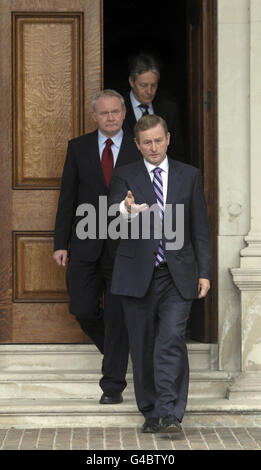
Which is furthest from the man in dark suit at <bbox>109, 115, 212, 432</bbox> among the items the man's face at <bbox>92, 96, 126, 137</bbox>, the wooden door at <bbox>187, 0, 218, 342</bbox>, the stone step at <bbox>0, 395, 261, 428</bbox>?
the wooden door at <bbox>187, 0, 218, 342</bbox>

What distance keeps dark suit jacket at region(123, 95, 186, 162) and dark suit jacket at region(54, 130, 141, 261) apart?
605 mm

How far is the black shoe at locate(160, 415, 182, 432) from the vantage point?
657 centimetres

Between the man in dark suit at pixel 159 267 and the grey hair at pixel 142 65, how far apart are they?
1144 millimetres

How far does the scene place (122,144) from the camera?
7.39 meters

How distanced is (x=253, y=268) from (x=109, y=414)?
4.69 ft

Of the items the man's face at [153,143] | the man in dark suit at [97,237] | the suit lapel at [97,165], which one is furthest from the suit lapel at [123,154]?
the man's face at [153,143]

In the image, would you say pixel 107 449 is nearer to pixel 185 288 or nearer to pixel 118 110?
pixel 185 288

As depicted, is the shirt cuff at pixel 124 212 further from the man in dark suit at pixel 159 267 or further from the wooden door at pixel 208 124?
the wooden door at pixel 208 124

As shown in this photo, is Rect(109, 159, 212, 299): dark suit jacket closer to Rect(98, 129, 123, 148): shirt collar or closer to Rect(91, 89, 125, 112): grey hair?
Rect(98, 129, 123, 148): shirt collar

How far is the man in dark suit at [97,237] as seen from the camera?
7.31 metres

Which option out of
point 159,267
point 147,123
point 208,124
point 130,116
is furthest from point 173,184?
point 130,116

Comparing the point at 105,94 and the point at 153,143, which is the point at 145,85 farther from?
the point at 153,143

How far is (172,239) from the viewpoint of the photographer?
6.84 meters

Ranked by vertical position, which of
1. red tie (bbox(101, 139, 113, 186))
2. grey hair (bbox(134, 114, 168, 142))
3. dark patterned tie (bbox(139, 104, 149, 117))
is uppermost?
dark patterned tie (bbox(139, 104, 149, 117))
